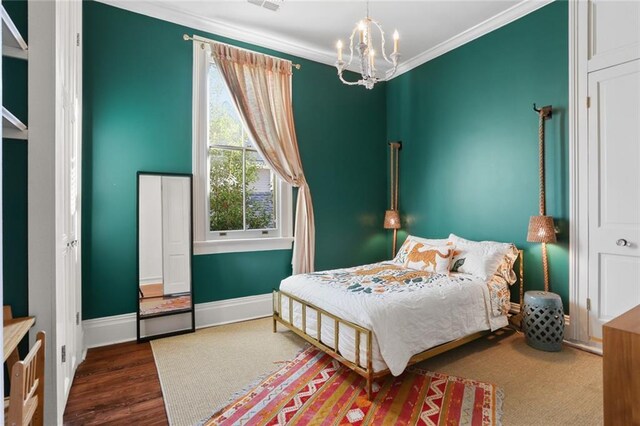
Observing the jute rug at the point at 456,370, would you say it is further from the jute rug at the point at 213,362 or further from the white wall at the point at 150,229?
the white wall at the point at 150,229

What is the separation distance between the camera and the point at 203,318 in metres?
3.56

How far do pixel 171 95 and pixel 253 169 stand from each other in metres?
1.10

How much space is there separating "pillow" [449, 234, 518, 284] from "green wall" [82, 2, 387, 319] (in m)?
1.70

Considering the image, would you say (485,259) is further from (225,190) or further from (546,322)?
(225,190)

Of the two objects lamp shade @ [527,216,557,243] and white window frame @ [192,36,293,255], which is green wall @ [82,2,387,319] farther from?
lamp shade @ [527,216,557,243]

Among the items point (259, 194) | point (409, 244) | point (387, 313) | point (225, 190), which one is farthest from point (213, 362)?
point (409, 244)

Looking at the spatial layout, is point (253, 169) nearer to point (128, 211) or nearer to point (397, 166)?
point (128, 211)

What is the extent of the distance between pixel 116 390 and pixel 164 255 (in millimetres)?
1267

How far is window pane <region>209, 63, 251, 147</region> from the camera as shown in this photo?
3.70m

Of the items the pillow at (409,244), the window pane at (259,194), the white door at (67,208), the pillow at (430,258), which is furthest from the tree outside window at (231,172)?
the pillow at (430,258)

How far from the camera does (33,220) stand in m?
1.65

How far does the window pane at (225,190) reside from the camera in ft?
12.1

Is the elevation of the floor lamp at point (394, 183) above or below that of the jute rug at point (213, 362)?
above

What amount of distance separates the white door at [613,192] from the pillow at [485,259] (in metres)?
0.62
